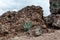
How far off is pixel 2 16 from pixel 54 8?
5711mm

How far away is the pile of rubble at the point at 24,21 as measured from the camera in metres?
17.5

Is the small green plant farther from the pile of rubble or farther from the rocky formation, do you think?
the rocky formation

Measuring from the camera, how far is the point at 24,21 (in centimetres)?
1800

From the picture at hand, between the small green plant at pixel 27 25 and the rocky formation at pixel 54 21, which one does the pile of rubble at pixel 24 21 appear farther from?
the rocky formation at pixel 54 21

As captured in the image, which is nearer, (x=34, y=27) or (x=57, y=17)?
(x=34, y=27)

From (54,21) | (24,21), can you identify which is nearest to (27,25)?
(24,21)

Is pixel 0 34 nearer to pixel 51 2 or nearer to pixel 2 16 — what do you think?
pixel 2 16

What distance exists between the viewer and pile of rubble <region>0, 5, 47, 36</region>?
17.5m

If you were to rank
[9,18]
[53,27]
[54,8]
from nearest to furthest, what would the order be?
[9,18]
[53,27]
[54,8]

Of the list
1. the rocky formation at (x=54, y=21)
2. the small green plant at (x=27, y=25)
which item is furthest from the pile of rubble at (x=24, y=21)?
the rocky formation at (x=54, y=21)

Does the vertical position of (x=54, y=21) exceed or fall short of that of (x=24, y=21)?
it falls short

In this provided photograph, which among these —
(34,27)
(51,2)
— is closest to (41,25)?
(34,27)

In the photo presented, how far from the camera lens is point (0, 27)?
57.2 feet

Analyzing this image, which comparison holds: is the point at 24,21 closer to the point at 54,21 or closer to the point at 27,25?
the point at 27,25
